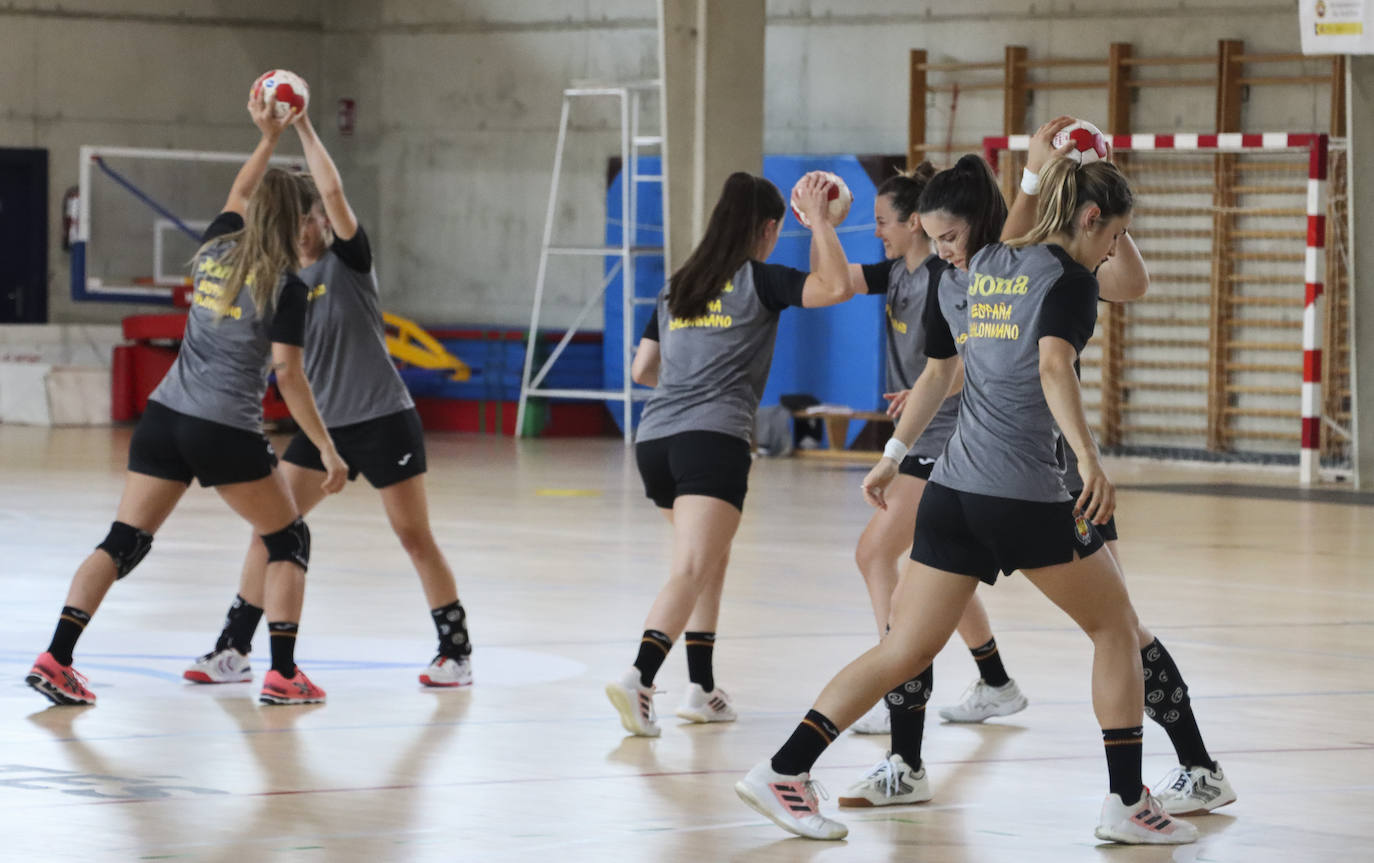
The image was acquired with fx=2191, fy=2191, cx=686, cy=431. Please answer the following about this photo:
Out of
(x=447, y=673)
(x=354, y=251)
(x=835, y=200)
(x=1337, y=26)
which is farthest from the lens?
(x=1337, y=26)

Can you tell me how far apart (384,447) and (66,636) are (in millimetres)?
1099

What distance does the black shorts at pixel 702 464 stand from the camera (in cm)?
604

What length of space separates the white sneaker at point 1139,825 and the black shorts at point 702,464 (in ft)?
5.36

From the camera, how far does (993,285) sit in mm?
4688

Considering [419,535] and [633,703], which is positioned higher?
[419,535]

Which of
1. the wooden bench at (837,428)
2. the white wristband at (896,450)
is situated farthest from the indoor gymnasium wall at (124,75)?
the white wristband at (896,450)

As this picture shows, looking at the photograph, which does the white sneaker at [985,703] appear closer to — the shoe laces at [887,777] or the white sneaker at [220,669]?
the shoe laces at [887,777]

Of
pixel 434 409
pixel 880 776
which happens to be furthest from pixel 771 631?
pixel 434 409

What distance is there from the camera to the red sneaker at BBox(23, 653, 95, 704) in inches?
246

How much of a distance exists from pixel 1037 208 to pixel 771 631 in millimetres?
3613

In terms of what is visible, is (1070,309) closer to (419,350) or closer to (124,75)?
(419,350)

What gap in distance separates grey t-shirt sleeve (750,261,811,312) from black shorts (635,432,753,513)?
39cm

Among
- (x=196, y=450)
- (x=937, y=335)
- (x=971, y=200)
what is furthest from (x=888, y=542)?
(x=196, y=450)

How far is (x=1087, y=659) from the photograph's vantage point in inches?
299
